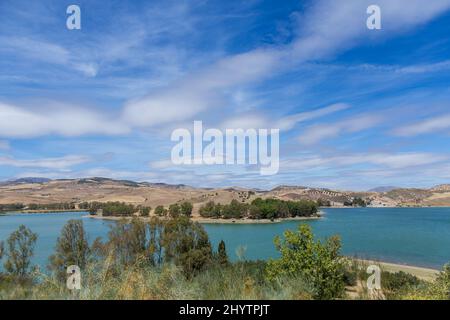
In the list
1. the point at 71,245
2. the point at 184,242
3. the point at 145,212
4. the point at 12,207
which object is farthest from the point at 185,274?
the point at 12,207

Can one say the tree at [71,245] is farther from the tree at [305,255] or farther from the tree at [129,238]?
the tree at [305,255]

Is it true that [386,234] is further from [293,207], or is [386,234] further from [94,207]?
[94,207]

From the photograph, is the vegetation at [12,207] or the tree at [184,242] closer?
the tree at [184,242]

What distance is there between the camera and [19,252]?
117 feet

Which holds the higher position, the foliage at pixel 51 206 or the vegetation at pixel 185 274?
the vegetation at pixel 185 274

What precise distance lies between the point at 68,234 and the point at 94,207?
109738 mm

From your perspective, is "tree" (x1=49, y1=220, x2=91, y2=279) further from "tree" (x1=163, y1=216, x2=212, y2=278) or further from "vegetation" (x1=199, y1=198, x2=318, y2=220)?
"vegetation" (x1=199, y1=198, x2=318, y2=220)

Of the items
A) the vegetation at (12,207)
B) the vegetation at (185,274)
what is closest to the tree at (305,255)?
the vegetation at (185,274)

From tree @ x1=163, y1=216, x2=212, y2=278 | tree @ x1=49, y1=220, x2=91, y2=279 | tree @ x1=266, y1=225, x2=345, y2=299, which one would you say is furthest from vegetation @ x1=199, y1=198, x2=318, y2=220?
tree @ x1=266, y1=225, x2=345, y2=299

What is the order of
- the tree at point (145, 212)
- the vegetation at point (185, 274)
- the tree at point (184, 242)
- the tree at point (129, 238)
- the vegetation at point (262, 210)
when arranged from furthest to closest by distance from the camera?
the tree at point (145, 212) → the vegetation at point (262, 210) → the tree at point (129, 238) → the tree at point (184, 242) → the vegetation at point (185, 274)

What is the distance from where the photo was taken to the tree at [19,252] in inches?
1359
